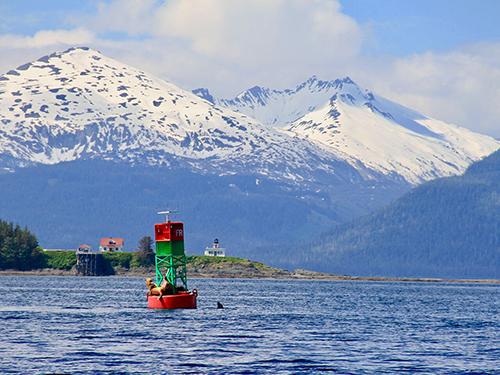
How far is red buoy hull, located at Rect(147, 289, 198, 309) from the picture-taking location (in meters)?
99.9

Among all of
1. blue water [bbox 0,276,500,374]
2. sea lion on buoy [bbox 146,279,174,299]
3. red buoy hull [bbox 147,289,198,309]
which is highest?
sea lion on buoy [bbox 146,279,174,299]

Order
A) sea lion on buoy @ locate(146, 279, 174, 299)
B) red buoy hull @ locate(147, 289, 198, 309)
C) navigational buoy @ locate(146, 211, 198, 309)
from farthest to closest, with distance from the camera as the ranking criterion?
navigational buoy @ locate(146, 211, 198, 309), red buoy hull @ locate(147, 289, 198, 309), sea lion on buoy @ locate(146, 279, 174, 299)

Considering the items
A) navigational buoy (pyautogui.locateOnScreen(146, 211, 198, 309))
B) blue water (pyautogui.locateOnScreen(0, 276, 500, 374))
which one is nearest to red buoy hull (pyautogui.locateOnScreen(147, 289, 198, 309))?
navigational buoy (pyautogui.locateOnScreen(146, 211, 198, 309))

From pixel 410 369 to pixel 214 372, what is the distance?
48.7ft

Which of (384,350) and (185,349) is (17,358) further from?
(384,350)

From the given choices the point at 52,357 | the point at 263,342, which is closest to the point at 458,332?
the point at 263,342

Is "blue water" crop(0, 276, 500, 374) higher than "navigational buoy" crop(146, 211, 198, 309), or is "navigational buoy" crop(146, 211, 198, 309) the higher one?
"navigational buoy" crop(146, 211, 198, 309)

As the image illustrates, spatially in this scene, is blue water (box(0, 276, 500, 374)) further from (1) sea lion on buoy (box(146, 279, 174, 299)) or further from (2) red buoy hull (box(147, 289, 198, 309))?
(1) sea lion on buoy (box(146, 279, 174, 299))

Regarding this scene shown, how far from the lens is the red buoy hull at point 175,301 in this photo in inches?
3935

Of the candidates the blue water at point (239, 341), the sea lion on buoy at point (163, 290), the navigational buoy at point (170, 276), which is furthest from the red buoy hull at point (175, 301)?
the blue water at point (239, 341)

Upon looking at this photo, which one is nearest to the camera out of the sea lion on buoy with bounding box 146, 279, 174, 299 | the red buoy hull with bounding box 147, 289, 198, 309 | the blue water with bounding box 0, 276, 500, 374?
the blue water with bounding box 0, 276, 500, 374

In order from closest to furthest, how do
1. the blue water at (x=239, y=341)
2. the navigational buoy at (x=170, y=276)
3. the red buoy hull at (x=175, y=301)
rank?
the blue water at (x=239, y=341), the red buoy hull at (x=175, y=301), the navigational buoy at (x=170, y=276)

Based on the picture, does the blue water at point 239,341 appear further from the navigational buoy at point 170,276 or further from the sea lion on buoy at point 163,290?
the sea lion on buoy at point 163,290

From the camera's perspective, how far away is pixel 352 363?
58.9m
